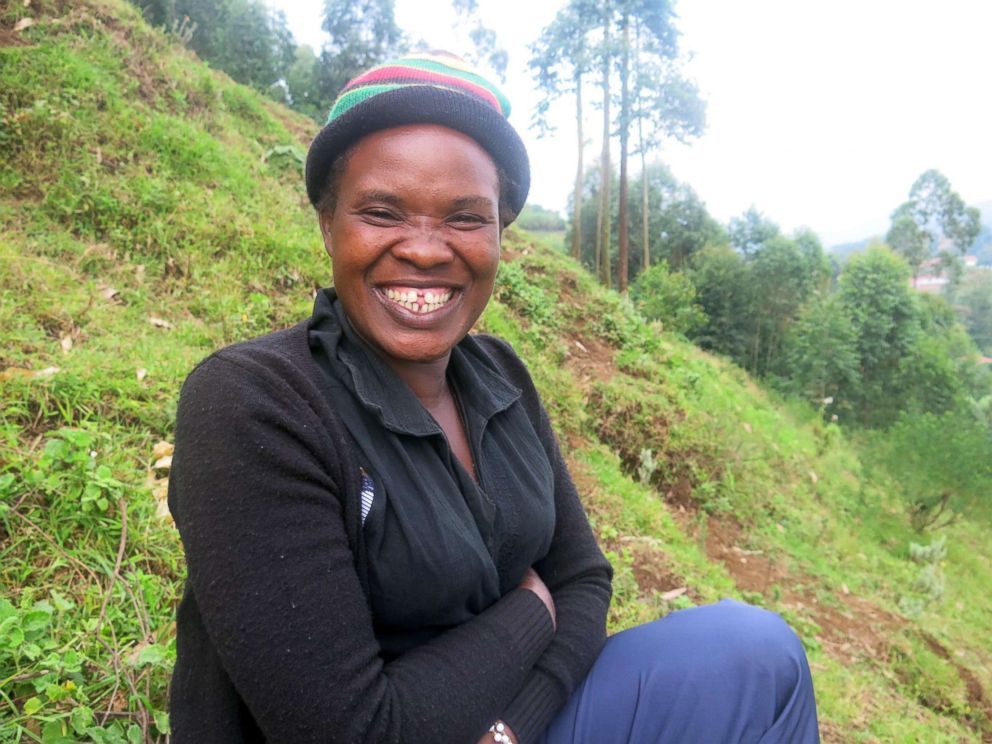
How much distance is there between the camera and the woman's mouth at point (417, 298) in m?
1.33

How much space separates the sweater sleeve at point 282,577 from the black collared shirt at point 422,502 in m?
0.08

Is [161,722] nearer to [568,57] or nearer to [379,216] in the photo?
[379,216]

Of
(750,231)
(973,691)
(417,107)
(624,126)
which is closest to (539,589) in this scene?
(417,107)

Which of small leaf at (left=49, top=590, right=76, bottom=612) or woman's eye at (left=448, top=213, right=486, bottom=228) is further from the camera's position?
small leaf at (left=49, top=590, right=76, bottom=612)

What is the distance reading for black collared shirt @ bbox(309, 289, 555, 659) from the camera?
3.73 feet

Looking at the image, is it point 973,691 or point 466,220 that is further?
point 973,691

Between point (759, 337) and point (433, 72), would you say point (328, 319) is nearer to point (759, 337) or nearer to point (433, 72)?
point (433, 72)

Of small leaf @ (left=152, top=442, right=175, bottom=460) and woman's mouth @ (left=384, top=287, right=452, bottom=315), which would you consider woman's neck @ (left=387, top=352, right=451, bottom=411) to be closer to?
woman's mouth @ (left=384, top=287, right=452, bottom=315)

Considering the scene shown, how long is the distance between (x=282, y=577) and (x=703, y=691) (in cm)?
88

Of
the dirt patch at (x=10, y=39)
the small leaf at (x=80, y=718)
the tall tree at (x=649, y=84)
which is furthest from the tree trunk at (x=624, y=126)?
the small leaf at (x=80, y=718)

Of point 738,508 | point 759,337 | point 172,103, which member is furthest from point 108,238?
point 759,337

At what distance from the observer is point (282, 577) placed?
98 cm

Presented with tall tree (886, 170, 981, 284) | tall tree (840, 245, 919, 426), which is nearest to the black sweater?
tall tree (840, 245, 919, 426)

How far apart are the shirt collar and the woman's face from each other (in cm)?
4
